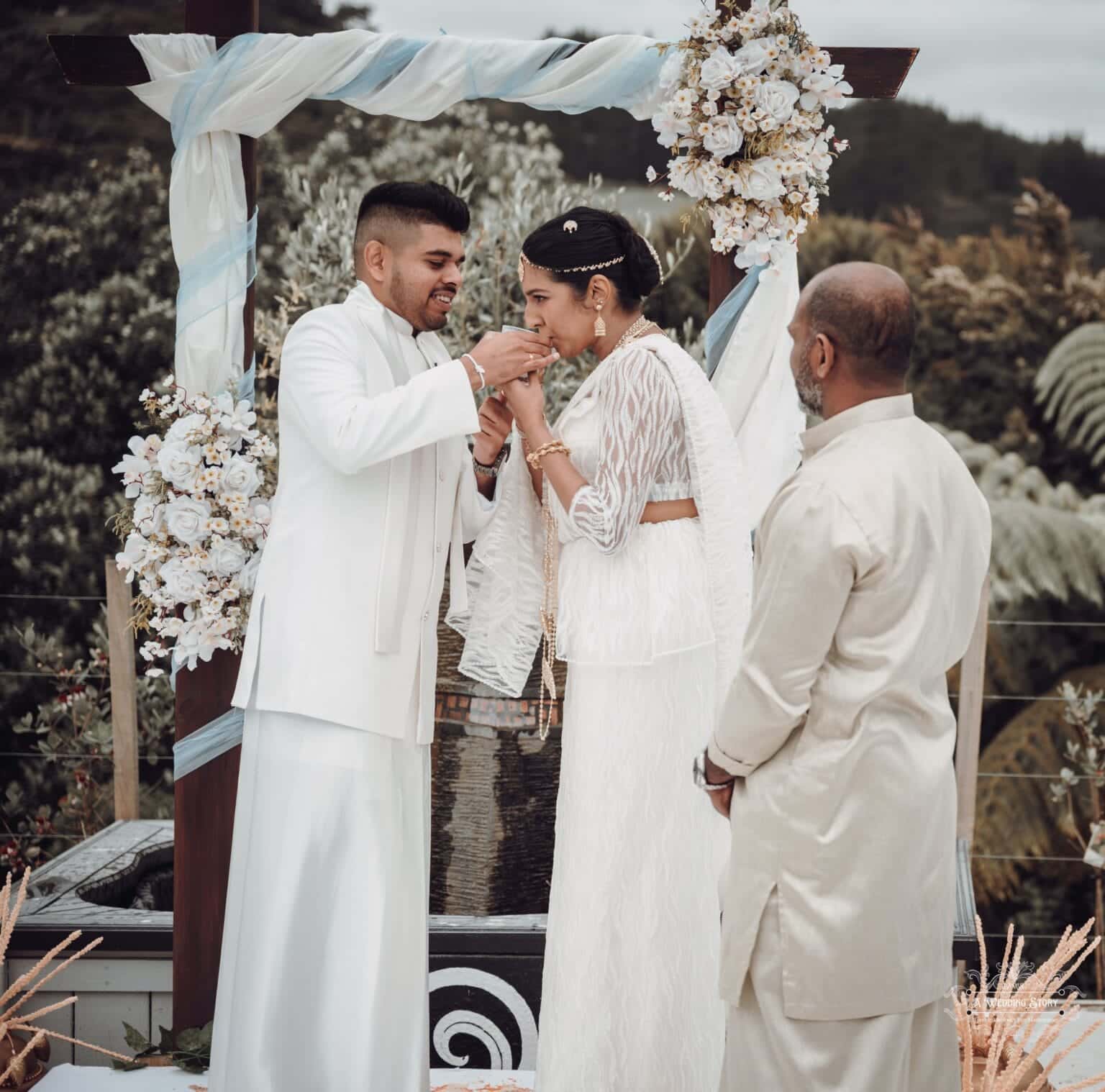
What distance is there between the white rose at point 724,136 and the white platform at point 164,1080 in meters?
2.41

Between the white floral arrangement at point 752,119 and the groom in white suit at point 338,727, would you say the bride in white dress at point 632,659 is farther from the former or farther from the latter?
the white floral arrangement at point 752,119

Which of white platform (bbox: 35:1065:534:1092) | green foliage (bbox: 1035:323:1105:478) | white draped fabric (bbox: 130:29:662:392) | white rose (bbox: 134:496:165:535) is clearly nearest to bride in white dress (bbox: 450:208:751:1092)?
white platform (bbox: 35:1065:534:1092)

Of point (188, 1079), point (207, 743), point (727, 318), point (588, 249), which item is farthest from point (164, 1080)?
point (727, 318)

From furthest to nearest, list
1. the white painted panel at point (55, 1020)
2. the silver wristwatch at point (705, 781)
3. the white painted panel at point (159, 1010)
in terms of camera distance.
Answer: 1. the white painted panel at point (159, 1010)
2. the white painted panel at point (55, 1020)
3. the silver wristwatch at point (705, 781)

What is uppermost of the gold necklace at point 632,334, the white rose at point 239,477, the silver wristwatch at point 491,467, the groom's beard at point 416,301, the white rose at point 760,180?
the white rose at point 760,180

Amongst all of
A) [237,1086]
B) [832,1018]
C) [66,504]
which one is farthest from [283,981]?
[66,504]

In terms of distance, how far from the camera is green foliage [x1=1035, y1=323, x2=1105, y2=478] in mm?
8188

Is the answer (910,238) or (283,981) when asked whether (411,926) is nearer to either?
(283,981)

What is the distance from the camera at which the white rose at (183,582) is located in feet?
11.6

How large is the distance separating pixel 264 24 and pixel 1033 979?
769 centimetres

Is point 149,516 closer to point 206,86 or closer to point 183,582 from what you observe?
point 183,582

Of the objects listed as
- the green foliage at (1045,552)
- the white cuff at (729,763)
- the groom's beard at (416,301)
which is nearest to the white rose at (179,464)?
the groom's beard at (416,301)

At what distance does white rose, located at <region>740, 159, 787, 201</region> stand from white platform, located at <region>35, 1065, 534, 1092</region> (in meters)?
2.32

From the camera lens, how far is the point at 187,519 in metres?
3.50
